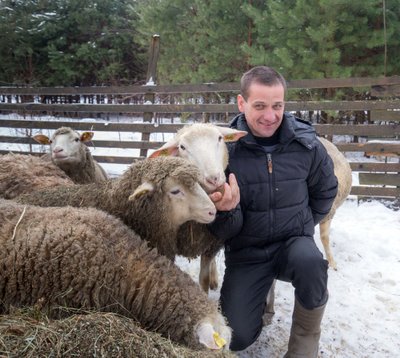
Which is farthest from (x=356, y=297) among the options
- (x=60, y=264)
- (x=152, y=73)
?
(x=152, y=73)

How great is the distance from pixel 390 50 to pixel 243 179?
25.8ft

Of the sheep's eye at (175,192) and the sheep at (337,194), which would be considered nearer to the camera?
the sheep's eye at (175,192)

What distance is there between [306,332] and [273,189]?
99cm

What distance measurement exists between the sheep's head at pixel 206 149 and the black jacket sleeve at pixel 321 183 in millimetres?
601

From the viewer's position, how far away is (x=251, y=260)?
108 inches

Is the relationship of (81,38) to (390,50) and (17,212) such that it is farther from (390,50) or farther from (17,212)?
Result: (17,212)

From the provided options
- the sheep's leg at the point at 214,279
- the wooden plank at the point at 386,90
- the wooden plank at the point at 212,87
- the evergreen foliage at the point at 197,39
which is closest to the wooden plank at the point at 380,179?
the wooden plank at the point at 386,90

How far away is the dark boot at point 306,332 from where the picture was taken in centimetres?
252

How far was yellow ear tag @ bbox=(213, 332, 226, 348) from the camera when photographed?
1.70m

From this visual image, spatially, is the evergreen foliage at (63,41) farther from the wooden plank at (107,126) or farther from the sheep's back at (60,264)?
the sheep's back at (60,264)

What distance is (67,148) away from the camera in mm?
4684

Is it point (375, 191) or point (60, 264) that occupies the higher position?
point (60, 264)

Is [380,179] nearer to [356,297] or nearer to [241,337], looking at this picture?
[356,297]

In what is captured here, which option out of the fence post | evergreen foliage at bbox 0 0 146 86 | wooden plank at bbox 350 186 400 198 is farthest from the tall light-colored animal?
evergreen foliage at bbox 0 0 146 86
